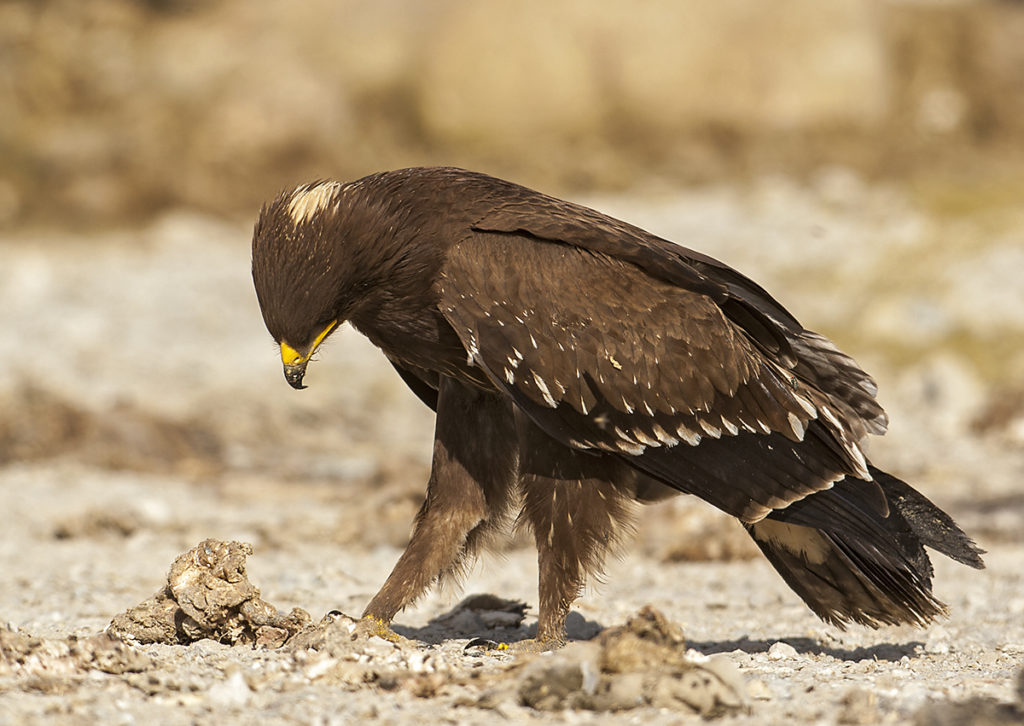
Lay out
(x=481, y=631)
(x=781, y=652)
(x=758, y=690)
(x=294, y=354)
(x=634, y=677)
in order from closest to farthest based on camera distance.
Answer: (x=634, y=677), (x=758, y=690), (x=294, y=354), (x=781, y=652), (x=481, y=631)

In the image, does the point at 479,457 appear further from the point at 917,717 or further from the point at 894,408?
the point at 894,408

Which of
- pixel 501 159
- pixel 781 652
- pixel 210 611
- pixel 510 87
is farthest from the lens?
pixel 510 87

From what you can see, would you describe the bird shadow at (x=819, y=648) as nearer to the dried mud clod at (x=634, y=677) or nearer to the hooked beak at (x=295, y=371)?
the dried mud clod at (x=634, y=677)

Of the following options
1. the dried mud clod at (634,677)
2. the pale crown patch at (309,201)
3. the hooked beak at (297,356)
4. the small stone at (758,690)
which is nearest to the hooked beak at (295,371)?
the hooked beak at (297,356)

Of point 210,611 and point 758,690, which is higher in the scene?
point 210,611

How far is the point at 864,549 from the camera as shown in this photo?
223 inches

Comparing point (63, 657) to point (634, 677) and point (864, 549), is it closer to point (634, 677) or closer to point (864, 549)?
point (634, 677)

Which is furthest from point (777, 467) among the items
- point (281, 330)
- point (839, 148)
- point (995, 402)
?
point (839, 148)

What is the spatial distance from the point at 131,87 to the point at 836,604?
21494 mm

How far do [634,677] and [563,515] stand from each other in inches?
51.1

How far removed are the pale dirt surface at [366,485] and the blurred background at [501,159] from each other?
8 centimetres

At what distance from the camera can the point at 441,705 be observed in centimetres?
445

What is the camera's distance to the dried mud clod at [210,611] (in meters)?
5.49

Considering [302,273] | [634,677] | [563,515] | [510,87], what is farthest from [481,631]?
[510,87]
